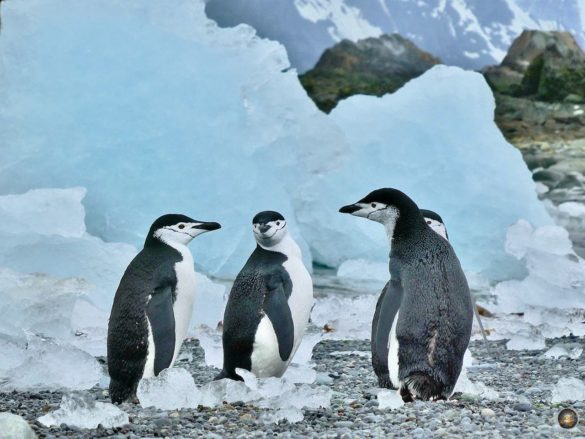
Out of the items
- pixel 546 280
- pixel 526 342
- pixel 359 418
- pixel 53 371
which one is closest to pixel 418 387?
pixel 359 418

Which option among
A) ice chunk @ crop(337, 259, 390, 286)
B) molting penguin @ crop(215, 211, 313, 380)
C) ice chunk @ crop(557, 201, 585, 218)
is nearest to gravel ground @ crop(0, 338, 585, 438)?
molting penguin @ crop(215, 211, 313, 380)

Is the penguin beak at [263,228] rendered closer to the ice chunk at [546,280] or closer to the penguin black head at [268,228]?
the penguin black head at [268,228]

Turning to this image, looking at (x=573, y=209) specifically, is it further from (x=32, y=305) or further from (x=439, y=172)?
(x=32, y=305)

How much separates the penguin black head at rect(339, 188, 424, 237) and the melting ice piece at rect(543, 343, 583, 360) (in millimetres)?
1322

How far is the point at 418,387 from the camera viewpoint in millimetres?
2432

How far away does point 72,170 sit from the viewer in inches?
240

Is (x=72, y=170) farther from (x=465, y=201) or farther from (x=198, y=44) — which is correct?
(x=465, y=201)

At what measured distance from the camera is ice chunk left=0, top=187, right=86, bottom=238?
16.1 feet

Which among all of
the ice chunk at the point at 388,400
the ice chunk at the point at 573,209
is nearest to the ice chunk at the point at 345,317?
the ice chunk at the point at 388,400

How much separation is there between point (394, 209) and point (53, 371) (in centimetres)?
126

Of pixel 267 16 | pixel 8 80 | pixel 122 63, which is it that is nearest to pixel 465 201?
pixel 122 63

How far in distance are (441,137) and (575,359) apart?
150 inches

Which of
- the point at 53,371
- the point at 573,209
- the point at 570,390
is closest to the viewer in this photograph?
the point at 570,390

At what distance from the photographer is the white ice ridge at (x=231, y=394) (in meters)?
2.33
